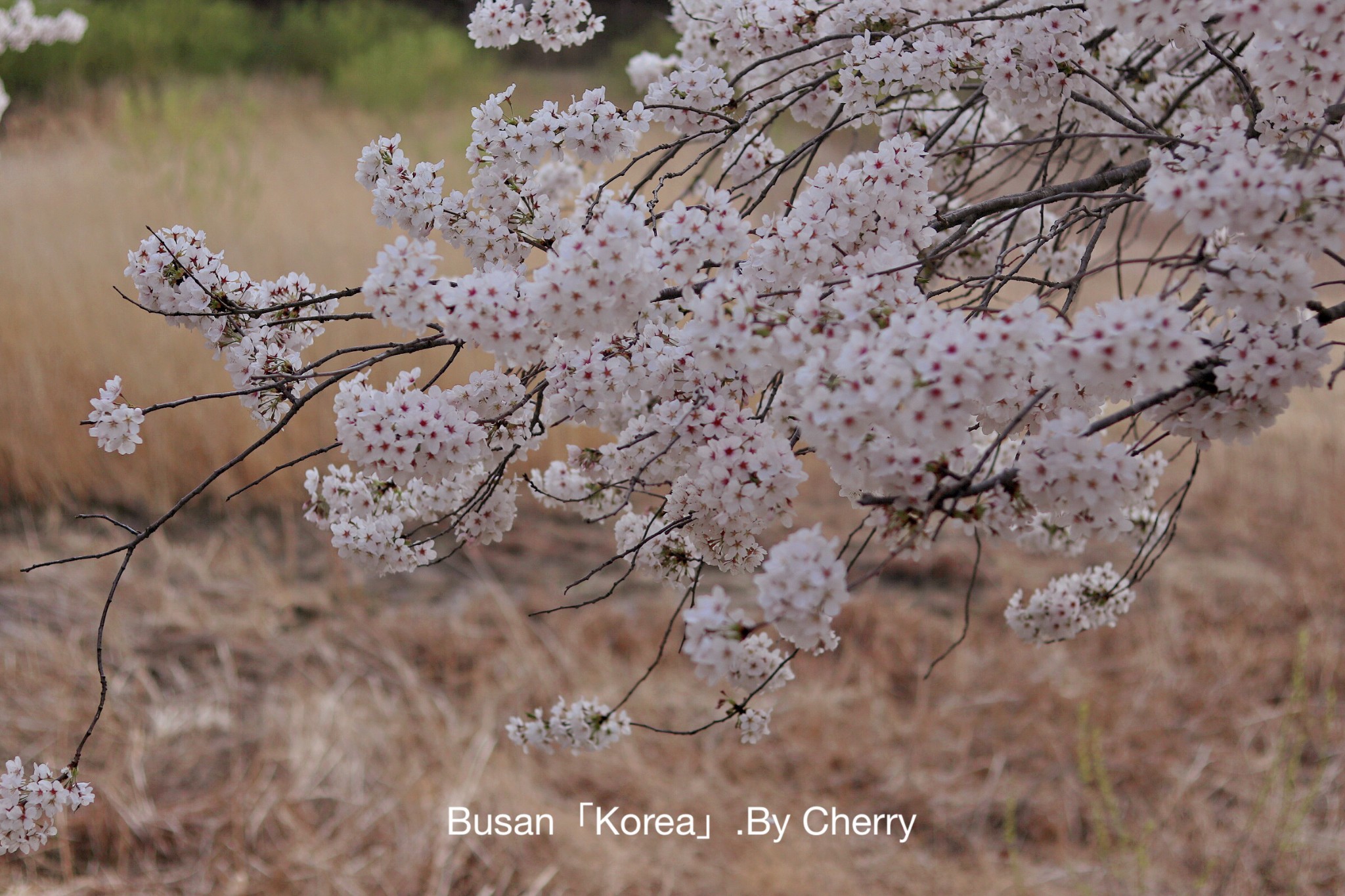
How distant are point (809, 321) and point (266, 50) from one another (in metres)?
12.3

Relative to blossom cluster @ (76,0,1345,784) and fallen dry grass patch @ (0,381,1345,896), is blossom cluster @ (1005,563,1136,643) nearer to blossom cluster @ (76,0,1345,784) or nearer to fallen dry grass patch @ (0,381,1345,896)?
blossom cluster @ (76,0,1345,784)

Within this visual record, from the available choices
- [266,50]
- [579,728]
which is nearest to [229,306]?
[579,728]

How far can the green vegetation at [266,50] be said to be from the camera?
31.0 ft

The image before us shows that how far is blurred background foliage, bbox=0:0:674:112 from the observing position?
9516 millimetres

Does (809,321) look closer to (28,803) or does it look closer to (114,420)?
(114,420)

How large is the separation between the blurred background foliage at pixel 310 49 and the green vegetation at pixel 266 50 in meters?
0.01

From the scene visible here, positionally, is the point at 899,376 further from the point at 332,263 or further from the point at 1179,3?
the point at 332,263

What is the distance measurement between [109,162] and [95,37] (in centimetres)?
346

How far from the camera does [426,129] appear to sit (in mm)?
9461

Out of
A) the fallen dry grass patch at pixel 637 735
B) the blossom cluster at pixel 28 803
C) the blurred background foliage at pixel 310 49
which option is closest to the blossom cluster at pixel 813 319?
the blossom cluster at pixel 28 803

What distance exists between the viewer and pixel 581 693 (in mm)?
3141

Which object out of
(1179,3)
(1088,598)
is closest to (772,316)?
(1179,3)

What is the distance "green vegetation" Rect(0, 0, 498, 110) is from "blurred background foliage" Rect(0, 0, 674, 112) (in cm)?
1

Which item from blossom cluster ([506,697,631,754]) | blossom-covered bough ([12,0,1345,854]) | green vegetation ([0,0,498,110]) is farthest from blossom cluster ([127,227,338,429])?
green vegetation ([0,0,498,110])
